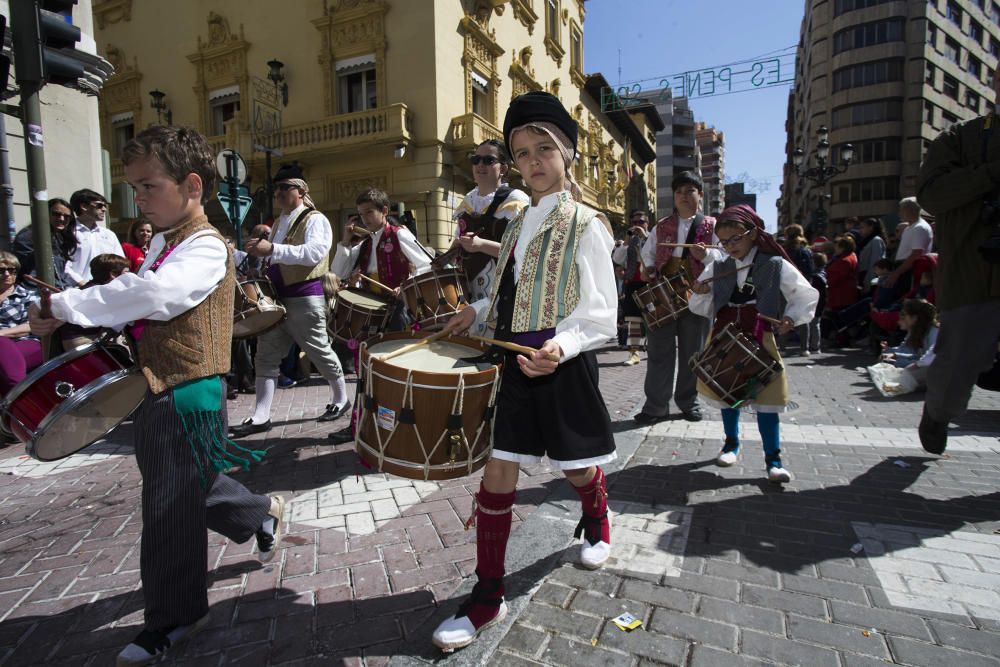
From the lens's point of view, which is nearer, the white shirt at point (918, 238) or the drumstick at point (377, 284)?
the drumstick at point (377, 284)

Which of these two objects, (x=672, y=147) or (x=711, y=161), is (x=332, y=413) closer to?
(x=672, y=147)

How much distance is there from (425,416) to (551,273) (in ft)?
2.50

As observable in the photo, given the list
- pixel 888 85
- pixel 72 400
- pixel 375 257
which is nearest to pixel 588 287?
pixel 72 400

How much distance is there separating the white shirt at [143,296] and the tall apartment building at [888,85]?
48.4 m

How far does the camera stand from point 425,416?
2.12 meters

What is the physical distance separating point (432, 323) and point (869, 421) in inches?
168

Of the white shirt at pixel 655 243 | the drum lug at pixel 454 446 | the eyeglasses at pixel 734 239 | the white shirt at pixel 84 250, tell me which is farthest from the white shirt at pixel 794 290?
the white shirt at pixel 84 250

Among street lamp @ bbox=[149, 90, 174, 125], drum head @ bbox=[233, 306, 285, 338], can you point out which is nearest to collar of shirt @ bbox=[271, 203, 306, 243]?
drum head @ bbox=[233, 306, 285, 338]

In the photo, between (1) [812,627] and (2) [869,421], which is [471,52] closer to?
(2) [869,421]

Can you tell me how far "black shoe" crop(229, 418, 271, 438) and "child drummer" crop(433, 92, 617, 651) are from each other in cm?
348

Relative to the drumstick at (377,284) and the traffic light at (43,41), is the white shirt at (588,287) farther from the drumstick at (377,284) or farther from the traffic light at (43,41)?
the traffic light at (43,41)

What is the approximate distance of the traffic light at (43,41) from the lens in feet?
14.1

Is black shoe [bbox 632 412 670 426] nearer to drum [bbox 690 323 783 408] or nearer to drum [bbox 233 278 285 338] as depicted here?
drum [bbox 690 323 783 408]

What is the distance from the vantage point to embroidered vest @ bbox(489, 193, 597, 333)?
2299mm
